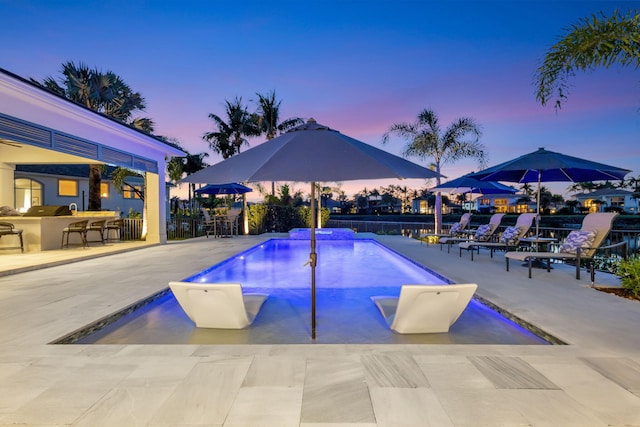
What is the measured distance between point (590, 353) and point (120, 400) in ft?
12.6

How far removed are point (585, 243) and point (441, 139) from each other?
1047 cm

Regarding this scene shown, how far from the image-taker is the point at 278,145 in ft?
11.5

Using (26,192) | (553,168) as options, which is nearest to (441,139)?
(553,168)

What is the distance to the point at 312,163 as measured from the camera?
3.11 metres

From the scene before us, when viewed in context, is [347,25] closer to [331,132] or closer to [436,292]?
[331,132]

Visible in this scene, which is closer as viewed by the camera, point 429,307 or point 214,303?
point 429,307

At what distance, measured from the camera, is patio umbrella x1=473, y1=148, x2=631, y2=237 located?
22.4 feet

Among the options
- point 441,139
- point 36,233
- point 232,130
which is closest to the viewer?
point 36,233

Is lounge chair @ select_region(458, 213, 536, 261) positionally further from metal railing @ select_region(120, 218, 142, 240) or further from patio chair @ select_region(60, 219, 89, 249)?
metal railing @ select_region(120, 218, 142, 240)

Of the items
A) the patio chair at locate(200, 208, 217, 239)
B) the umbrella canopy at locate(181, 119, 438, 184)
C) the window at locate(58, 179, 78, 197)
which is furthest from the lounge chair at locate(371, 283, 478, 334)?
the window at locate(58, 179, 78, 197)

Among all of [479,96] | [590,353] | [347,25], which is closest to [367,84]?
[347,25]

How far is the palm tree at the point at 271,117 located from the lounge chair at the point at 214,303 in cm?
1968

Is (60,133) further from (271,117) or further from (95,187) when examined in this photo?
(271,117)

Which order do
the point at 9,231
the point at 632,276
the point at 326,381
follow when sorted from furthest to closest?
the point at 9,231, the point at 632,276, the point at 326,381
